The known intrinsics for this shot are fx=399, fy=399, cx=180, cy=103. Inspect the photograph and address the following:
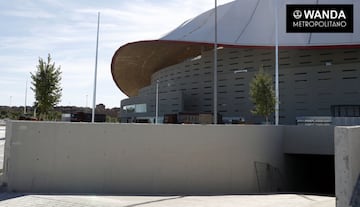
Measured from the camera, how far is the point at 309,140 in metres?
15.8

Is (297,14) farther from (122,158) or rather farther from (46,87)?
(122,158)

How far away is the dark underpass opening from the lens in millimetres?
16375

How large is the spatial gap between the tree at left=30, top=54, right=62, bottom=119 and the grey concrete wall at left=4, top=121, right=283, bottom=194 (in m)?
10.1

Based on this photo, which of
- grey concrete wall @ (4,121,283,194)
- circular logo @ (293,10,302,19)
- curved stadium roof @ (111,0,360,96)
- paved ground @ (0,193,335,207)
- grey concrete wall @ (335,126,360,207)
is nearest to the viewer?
grey concrete wall @ (335,126,360,207)

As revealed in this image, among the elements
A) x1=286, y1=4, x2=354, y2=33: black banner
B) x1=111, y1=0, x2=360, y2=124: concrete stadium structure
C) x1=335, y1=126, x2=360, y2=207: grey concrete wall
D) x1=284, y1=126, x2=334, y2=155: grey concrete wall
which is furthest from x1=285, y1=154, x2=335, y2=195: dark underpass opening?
x1=286, y1=4, x2=354, y2=33: black banner

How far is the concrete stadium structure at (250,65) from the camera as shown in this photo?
3722 centimetres

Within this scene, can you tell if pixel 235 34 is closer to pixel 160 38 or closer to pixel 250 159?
pixel 160 38

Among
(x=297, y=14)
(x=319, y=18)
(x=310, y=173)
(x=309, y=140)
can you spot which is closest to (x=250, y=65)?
(x=297, y=14)

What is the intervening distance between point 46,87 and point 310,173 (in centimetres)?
1331

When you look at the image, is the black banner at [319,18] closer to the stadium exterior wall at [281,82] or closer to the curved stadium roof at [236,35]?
the curved stadium roof at [236,35]

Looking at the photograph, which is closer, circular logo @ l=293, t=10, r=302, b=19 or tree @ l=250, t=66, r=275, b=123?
tree @ l=250, t=66, r=275, b=123

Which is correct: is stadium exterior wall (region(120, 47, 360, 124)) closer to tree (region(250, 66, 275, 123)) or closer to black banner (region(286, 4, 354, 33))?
black banner (region(286, 4, 354, 33))

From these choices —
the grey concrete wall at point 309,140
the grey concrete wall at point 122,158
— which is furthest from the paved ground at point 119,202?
the grey concrete wall at point 309,140

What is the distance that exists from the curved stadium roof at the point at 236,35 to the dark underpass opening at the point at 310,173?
759 inches
